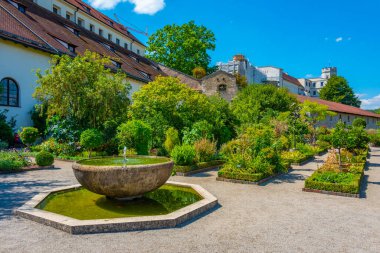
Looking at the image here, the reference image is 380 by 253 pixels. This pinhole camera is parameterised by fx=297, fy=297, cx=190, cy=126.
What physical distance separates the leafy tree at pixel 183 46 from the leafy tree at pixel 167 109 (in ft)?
93.2

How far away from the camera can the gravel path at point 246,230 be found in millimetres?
4984

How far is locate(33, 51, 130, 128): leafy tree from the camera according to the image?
55.5ft

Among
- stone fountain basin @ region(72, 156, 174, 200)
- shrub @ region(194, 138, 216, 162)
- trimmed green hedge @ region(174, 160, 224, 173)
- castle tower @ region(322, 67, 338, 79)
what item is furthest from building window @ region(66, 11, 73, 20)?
castle tower @ region(322, 67, 338, 79)

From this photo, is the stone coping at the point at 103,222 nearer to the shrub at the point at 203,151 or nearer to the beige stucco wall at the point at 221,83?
the shrub at the point at 203,151

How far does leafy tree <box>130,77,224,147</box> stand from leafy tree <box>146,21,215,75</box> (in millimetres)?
28410

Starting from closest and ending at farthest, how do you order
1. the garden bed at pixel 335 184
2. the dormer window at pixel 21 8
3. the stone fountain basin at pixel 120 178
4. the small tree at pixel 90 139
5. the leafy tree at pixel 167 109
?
the stone fountain basin at pixel 120 178 → the garden bed at pixel 335 184 → the small tree at pixel 90 139 → the leafy tree at pixel 167 109 → the dormer window at pixel 21 8

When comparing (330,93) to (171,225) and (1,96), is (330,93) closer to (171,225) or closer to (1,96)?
(1,96)

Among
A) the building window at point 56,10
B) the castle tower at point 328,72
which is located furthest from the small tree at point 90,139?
the castle tower at point 328,72

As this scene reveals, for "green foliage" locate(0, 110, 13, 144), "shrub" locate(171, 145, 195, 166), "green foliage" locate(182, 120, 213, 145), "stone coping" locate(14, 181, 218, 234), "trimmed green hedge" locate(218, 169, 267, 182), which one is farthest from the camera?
"green foliage" locate(0, 110, 13, 144)

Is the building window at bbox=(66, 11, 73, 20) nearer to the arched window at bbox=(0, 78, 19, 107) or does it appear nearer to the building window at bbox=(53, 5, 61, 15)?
the building window at bbox=(53, 5, 61, 15)

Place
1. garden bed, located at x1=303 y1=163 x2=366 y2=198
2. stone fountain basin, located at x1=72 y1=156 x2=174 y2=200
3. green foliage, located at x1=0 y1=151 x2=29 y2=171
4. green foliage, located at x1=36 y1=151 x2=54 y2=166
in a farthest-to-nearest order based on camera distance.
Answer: green foliage, located at x1=36 y1=151 x2=54 y2=166, green foliage, located at x1=0 y1=151 x2=29 y2=171, garden bed, located at x1=303 y1=163 x2=366 y2=198, stone fountain basin, located at x1=72 y1=156 x2=174 y2=200

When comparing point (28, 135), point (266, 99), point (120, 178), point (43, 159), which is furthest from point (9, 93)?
point (266, 99)

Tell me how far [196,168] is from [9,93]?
13.7m

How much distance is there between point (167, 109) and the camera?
1861 centimetres
